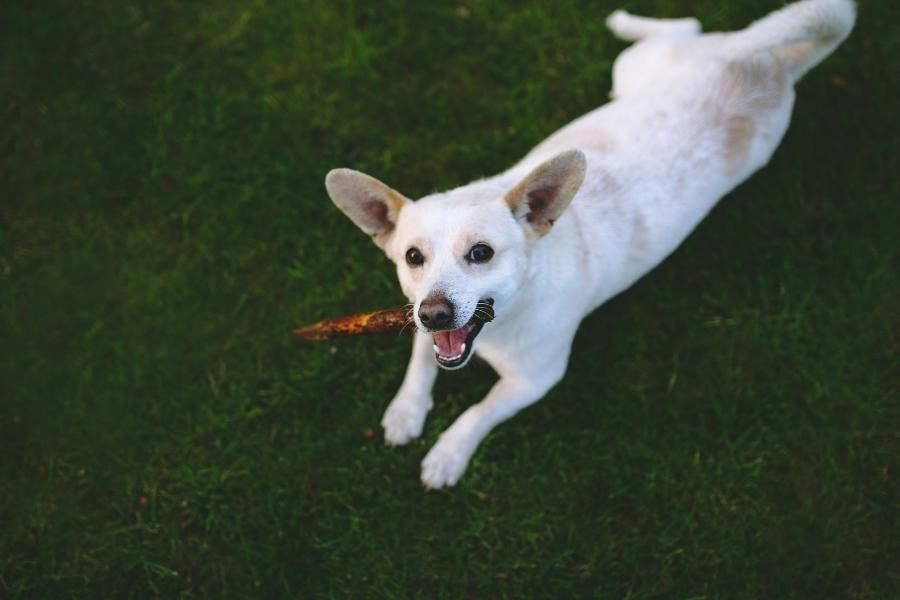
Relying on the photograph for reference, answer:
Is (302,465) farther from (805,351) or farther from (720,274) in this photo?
(805,351)

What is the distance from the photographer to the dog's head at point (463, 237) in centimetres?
274

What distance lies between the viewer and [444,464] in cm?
386

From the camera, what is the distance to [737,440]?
4.12m

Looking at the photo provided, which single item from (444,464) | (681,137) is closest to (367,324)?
(444,464)

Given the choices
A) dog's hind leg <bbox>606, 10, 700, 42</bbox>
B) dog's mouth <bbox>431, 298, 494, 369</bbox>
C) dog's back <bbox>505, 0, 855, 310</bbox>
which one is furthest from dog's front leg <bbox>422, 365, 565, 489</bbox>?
dog's hind leg <bbox>606, 10, 700, 42</bbox>

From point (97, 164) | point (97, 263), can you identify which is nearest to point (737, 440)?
point (97, 263)

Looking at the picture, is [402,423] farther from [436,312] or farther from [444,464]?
[436,312]

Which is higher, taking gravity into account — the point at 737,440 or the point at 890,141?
the point at 890,141

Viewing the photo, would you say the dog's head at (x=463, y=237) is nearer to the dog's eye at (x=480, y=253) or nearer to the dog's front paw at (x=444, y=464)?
Result: the dog's eye at (x=480, y=253)

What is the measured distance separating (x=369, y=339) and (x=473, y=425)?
37.6 inches

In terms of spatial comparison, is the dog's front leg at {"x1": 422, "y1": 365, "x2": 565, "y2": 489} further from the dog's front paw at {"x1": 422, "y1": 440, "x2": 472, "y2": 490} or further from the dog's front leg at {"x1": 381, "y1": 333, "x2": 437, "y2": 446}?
the dog's front leg at {"x1": 381, "y1": 333, "x2": 437, "y2": 446}

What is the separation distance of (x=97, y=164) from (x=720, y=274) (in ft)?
14.4

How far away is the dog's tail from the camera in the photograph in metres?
3.70

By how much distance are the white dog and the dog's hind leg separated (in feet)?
1.03
